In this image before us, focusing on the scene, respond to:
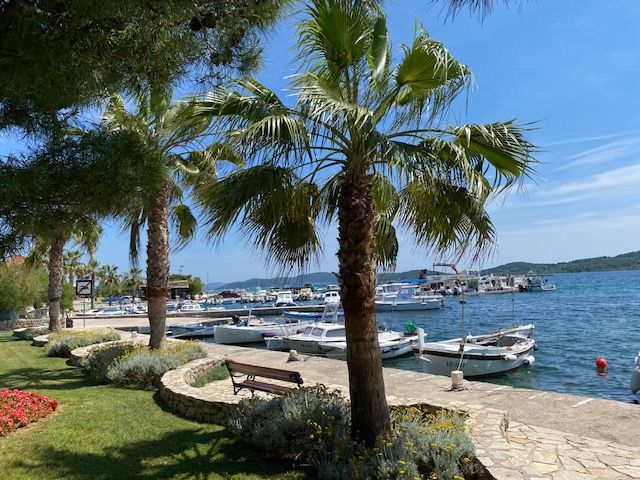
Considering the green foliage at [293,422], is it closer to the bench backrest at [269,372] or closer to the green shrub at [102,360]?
the bench backrest at [269,372]

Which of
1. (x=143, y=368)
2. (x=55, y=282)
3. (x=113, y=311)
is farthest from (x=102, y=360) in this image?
(x=113, y=311)

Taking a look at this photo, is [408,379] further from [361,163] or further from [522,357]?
[522,357]

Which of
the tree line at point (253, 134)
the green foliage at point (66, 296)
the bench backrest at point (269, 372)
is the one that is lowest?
the bench backrest at point (269, 372)

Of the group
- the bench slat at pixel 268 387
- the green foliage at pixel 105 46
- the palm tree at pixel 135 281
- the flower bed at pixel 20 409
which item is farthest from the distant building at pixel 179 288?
the green foliage at pixel 105 46

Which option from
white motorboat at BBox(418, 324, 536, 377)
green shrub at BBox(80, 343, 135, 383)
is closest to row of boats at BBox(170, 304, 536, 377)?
white motorboat at BBox(418, 324, 536, 377)

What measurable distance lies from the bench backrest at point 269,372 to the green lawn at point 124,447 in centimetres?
124

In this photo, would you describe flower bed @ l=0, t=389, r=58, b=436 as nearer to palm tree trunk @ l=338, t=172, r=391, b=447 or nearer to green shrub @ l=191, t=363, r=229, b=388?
green shrub @ l=191, t=363, r=229, b=388

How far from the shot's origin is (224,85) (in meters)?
5.85

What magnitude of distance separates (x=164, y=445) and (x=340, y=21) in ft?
20.7

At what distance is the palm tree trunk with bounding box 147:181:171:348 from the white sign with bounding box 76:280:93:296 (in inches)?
352

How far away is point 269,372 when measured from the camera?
8.84 meters

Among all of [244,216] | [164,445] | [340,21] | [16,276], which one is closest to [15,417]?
[164,445]

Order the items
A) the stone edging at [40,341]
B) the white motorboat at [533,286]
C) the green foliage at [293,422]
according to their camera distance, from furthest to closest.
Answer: the white motorboat at [533,286]
the stone edging at [40,341]
the green foliage at [293,422]

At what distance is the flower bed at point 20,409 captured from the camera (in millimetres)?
8000
